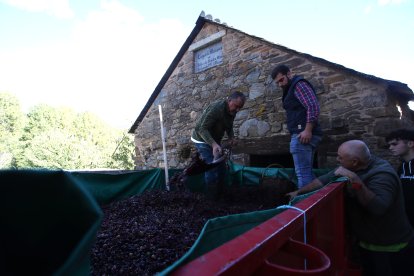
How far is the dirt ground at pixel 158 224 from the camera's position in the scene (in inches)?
69.9

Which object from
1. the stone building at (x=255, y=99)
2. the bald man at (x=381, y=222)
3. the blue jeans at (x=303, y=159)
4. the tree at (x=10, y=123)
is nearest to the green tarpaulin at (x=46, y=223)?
the bald man at (x=381, y=222)

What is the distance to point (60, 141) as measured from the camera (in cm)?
1884

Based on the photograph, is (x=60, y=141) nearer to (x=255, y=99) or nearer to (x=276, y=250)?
(x=255, y=99)

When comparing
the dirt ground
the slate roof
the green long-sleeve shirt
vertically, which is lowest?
the dirt ground

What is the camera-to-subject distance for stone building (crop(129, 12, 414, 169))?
4008 mm

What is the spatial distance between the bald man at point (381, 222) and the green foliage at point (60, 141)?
13.2 m

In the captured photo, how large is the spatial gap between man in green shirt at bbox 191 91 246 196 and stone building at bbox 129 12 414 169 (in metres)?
1.58

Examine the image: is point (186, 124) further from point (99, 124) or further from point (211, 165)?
point (99, 124)

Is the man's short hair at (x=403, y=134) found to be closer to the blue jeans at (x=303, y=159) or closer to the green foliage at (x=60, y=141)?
the blue jeans at (x=303, y=159)

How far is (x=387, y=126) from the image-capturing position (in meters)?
3.79

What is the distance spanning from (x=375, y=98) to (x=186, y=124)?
404 cm

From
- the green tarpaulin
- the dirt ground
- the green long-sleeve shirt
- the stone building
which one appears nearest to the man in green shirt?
the green long-sleeve shirt

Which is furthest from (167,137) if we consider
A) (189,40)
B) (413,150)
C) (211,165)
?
(413,150)

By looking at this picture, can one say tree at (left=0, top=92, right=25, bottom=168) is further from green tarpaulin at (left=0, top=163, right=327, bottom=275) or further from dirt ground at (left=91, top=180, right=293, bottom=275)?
green tarpaulin at (left=0, top=163, right=327, bottom=275)
